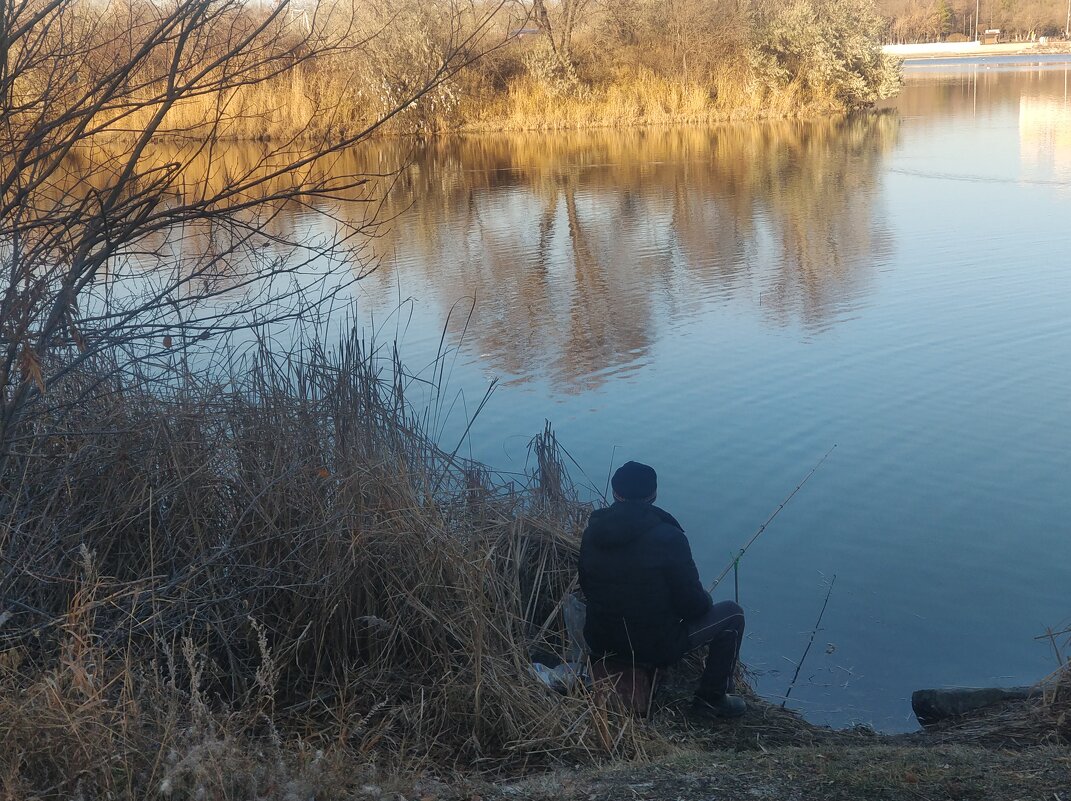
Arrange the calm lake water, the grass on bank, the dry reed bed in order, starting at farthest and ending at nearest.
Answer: the calm lake water
the dry reed bed
the grass on bank

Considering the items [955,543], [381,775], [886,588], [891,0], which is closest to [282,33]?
[381,775]

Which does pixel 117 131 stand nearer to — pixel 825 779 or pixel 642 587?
pixel 642 587

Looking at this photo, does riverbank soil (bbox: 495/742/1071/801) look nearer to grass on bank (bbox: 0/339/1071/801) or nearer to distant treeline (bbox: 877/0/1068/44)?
grass on bank (bbox: 0/339/1071/801)

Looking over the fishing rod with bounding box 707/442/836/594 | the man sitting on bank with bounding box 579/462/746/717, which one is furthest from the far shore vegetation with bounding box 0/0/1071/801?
the fishing rod with bounding box 707/442/836/594

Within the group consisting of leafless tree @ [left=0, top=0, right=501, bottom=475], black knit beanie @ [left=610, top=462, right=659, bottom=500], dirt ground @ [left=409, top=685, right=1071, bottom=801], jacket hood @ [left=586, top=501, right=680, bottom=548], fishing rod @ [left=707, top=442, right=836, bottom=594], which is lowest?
fishing rod @ [left=707, top=442, right=836, bottom=594]

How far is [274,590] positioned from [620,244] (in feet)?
38.1

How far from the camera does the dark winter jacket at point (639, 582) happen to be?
482cm

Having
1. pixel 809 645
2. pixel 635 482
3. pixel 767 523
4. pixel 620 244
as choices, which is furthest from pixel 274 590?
pixel 620 244

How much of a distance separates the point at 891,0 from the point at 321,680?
94.4 metres

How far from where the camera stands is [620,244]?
51.6 feet

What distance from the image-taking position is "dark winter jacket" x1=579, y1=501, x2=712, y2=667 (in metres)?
4.82

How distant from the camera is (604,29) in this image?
34.7 m

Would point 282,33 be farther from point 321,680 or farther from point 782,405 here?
point 782,405

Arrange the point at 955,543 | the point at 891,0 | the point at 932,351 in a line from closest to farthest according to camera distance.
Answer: the point at 955,543 < the point at 932,351 < the point at 891,0
